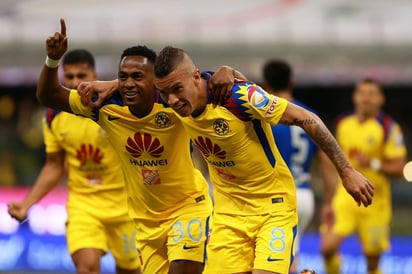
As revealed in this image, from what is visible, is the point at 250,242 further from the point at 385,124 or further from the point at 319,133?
the point at 385,124

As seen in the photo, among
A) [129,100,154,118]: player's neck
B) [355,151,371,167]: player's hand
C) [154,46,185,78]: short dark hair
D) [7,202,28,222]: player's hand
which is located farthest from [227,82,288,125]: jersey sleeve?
[355,151,371,167]: player's hand

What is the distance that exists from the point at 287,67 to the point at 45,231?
746 cm

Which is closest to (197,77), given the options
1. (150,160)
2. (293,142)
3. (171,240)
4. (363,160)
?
(150,160)

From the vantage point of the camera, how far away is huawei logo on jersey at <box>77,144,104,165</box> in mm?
9844

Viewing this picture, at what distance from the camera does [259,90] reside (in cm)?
767

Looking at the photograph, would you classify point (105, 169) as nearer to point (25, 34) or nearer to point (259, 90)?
point (259, 90)

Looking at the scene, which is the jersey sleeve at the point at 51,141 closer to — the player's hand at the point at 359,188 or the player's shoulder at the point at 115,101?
the player's shoulder at the point at 115,101

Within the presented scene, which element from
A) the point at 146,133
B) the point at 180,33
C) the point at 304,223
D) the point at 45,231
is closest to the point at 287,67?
the point at 304,223

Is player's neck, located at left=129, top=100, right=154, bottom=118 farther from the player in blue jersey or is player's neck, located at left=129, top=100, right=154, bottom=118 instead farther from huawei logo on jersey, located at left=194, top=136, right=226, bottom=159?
the player in blue jersey

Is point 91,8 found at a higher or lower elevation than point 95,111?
higher

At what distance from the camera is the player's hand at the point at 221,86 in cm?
764

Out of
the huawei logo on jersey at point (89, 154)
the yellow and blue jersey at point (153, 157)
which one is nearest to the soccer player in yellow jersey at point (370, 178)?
the huawei logo on jersey at point (89, 154)

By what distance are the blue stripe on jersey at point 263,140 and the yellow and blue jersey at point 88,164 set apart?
7.49 ft

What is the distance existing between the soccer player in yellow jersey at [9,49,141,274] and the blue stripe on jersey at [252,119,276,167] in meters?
2.28
